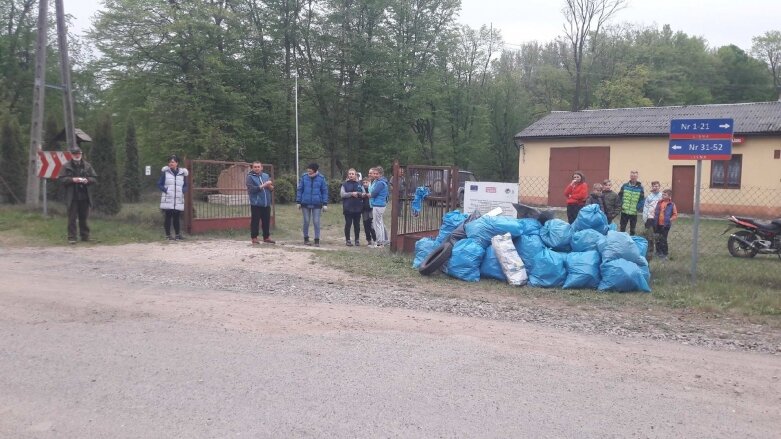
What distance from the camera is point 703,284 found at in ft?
29.2

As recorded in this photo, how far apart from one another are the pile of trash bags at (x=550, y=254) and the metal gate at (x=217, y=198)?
572 cm

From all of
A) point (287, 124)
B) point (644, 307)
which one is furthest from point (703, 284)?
point (287, 124)

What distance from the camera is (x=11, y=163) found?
70.0ft

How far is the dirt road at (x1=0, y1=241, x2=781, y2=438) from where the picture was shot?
13.1 feet

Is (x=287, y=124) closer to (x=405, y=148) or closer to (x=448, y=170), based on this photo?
(x=405, y=148)

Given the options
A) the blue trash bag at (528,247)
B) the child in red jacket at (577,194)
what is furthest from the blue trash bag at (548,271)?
the child in red jacket at (577,194)

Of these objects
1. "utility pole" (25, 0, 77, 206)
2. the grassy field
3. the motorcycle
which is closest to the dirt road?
the grassy field

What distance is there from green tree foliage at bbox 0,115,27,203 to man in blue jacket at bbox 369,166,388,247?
47.5 ft

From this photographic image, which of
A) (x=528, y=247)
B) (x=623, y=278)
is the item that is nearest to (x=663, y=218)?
(x=623, y=278)

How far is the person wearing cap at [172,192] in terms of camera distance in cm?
1283

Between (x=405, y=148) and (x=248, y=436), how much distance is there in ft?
123

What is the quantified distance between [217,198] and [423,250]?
696cm

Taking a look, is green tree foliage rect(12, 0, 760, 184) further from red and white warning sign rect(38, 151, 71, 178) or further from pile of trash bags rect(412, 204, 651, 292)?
pile of trash bags rect(412, 204, 651, 292)

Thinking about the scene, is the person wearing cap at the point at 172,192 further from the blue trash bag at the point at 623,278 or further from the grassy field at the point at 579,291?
the blue trash bag at the point at 623,278
